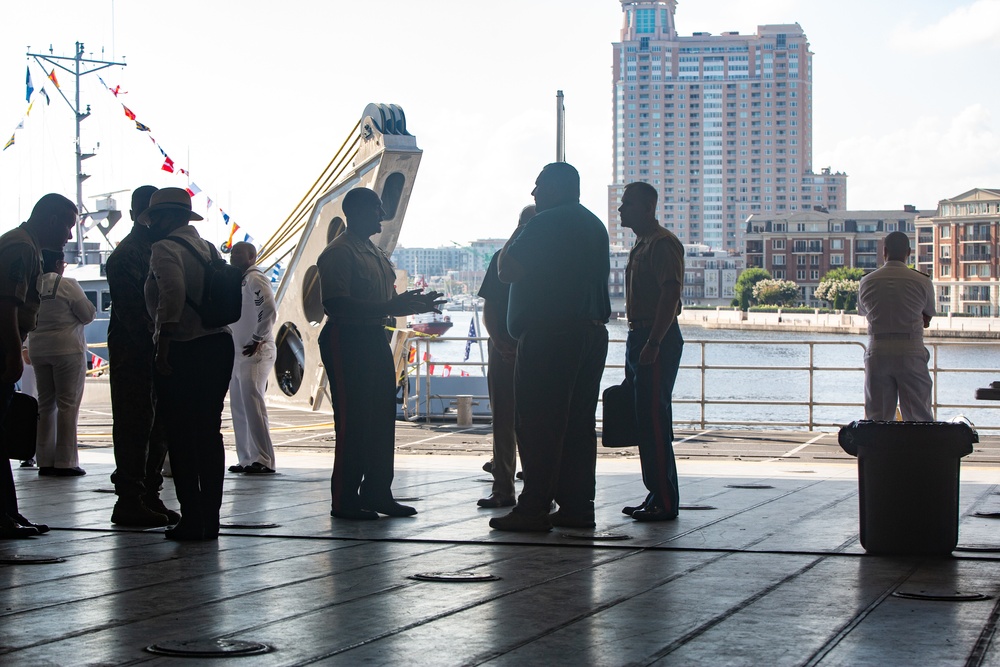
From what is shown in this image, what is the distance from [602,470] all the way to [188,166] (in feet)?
69.0

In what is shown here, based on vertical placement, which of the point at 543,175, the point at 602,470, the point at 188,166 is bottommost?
the point at 602,470

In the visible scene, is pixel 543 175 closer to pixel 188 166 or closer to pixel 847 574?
pixel 847 574

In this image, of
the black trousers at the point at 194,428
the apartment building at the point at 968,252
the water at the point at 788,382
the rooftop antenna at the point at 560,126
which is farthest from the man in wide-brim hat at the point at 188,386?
the apartment building at the point at 968,252

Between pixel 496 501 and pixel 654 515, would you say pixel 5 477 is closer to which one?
pixel 496 501

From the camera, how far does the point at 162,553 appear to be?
545 cm

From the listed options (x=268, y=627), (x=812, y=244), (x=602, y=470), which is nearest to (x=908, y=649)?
(x=268, y=627)

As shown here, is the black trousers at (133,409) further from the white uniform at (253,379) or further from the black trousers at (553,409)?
the white uniform at (253,379)

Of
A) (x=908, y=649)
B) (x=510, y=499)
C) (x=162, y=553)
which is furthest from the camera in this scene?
(x=510, y=499)

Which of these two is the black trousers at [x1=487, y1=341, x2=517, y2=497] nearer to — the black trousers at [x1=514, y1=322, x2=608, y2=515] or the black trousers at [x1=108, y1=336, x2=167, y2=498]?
the black trousers at [x1=514, y1=322, x2=608, y2=515]

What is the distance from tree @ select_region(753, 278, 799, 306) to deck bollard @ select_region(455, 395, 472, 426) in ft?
497

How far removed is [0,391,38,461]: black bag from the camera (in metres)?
6.28

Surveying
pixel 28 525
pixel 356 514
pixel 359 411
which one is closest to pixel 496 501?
pixel 356 514

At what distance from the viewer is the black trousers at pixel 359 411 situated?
6.54 metres

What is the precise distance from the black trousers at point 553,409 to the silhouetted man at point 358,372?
630mm
